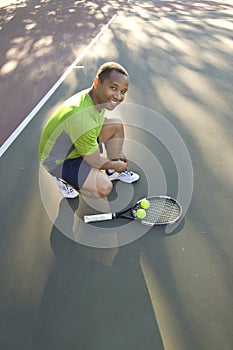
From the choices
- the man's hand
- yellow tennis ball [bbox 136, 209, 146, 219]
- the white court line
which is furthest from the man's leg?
the white court line

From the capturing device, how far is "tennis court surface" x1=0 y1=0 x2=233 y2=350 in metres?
2.01

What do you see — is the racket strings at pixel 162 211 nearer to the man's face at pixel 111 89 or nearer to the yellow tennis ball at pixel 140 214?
the yellow tennis ball at pixel 140 214

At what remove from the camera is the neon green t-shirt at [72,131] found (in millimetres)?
2301

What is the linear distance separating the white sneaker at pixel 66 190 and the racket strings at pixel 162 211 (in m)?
0.61

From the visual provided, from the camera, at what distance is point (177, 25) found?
6.79 meters

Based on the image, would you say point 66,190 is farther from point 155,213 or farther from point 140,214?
point 155,213

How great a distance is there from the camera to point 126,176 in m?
2.97

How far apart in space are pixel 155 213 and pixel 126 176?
0.51 m

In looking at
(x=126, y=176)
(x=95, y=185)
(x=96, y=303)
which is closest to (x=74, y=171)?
(x=95, y=185)

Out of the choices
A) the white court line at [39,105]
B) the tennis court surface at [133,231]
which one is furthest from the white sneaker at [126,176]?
the white court line at [39,105]

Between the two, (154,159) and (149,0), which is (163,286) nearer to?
(154,159)

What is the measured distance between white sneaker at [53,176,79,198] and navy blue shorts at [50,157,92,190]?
0.47 ft

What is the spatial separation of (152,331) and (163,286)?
323 mm

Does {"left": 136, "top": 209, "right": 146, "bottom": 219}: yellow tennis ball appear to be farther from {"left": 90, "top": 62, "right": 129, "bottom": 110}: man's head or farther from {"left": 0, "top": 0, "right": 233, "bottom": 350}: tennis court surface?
{"left": 90, "top": 62, "right": 129, "bottom": 110}: man's head
